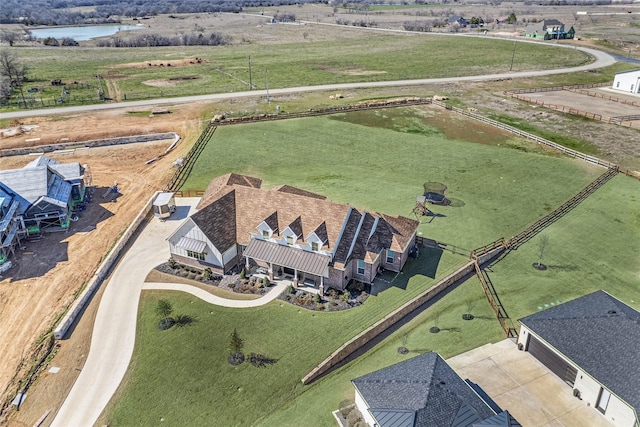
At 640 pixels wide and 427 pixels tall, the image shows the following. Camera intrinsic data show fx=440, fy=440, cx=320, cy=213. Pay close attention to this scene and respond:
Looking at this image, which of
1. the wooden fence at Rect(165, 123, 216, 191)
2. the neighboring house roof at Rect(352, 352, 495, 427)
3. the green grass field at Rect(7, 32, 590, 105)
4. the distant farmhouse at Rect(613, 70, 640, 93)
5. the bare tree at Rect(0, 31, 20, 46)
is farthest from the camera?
the bare tree at Rect(0, 31, 20, 46)

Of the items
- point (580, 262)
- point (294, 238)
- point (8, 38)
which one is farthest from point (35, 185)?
point (8, 38)

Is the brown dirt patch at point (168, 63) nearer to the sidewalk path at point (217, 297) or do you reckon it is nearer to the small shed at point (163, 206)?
the small shed at point (163, 206)

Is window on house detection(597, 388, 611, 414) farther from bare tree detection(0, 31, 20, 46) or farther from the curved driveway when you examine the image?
bare tree detection(0, 31, 20, 46)

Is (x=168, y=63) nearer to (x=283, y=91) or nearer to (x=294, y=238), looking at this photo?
(x=283, y=91)

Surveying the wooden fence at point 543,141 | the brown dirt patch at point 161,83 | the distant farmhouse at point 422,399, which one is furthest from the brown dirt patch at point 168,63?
the distant farmhouse at point 422,399

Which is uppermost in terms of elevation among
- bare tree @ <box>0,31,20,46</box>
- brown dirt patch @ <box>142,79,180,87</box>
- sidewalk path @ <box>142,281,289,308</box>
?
bare tree @ <box>0,31,20,46</box>

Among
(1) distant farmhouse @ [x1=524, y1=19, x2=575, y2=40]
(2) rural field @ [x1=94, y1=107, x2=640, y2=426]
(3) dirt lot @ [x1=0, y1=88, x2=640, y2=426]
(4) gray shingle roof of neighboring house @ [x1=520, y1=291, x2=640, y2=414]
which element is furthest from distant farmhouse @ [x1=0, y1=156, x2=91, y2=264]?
(1) distant farmhouse @ [x1=524, y1=19, x2=575, y2=40]

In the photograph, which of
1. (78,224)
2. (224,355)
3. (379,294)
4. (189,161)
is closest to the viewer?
(224,355)

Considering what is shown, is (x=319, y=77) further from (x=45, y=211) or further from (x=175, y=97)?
(x=45, y=211)
